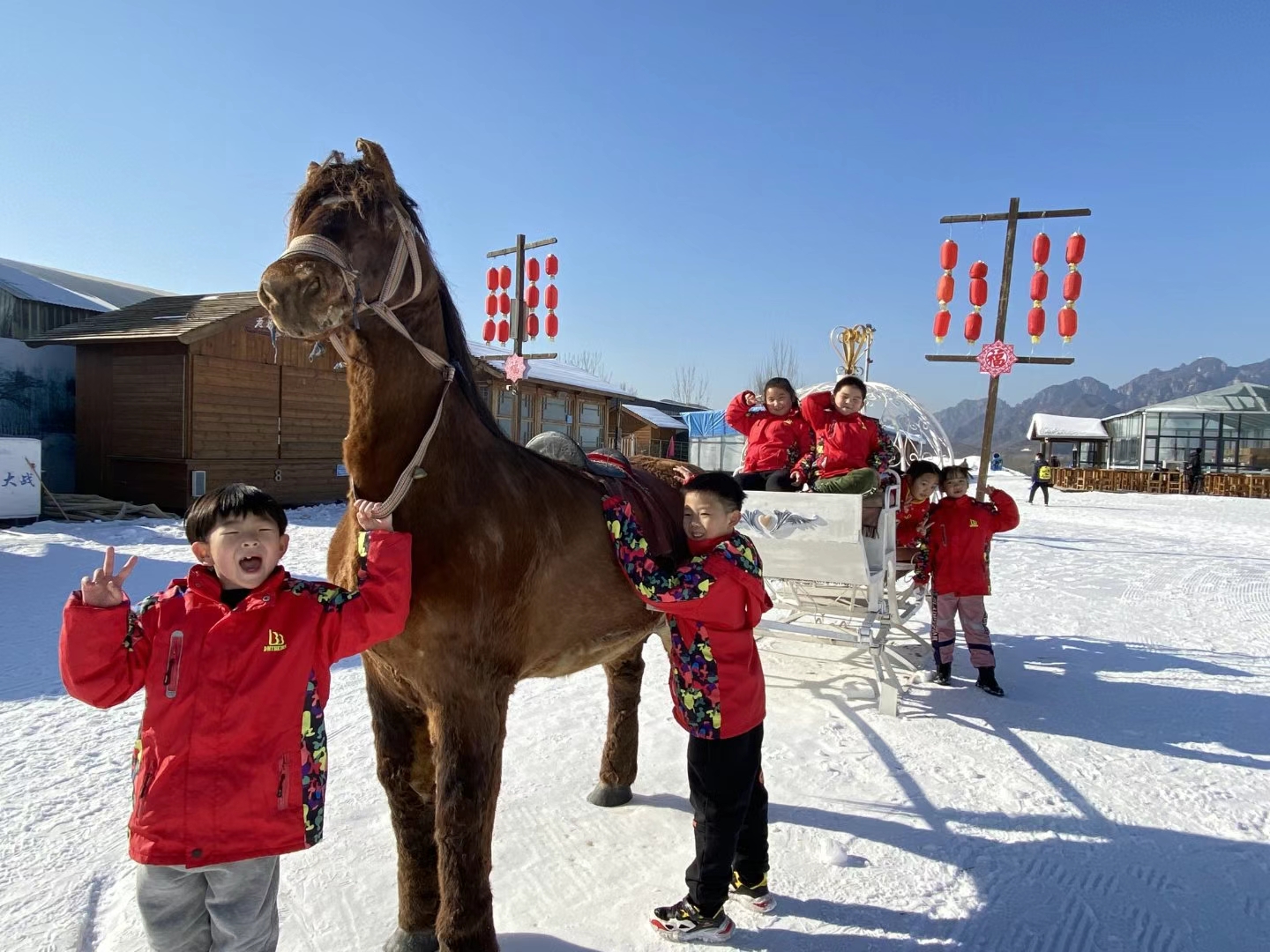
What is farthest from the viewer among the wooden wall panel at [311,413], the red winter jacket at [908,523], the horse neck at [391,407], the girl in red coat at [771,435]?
the wooden wall panel at [311,413]

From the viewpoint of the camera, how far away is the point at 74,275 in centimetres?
2359

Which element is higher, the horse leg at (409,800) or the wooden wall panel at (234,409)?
the wooden wall panel at (234,409)

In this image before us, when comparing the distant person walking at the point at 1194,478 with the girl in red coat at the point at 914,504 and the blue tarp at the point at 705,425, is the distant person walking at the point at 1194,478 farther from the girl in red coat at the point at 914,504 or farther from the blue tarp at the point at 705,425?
the girl in red coat at the point at 914,504

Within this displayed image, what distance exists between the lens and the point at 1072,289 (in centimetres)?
732

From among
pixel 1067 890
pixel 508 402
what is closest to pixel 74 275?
pixel 508 402

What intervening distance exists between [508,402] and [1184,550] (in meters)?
15.0

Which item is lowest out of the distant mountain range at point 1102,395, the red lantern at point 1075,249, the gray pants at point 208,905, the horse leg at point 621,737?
the horse leg at point 621,737

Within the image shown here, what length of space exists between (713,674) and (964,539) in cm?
360

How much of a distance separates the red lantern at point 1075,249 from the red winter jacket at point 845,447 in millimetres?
3897

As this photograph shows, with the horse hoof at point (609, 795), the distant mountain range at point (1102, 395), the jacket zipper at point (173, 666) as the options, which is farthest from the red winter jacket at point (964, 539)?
the distant mountain range at point (1102, 395)

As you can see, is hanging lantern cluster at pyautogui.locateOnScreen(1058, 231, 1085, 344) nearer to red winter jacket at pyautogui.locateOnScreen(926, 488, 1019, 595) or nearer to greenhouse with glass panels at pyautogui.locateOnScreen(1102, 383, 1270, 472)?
red winter jacket at pyautogui.locateOnScreen(926, 488, 1019, 595)

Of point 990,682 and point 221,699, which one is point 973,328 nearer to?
point 990,682

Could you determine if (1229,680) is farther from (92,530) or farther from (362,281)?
(92,530)

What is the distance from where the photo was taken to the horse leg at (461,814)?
204 cm
